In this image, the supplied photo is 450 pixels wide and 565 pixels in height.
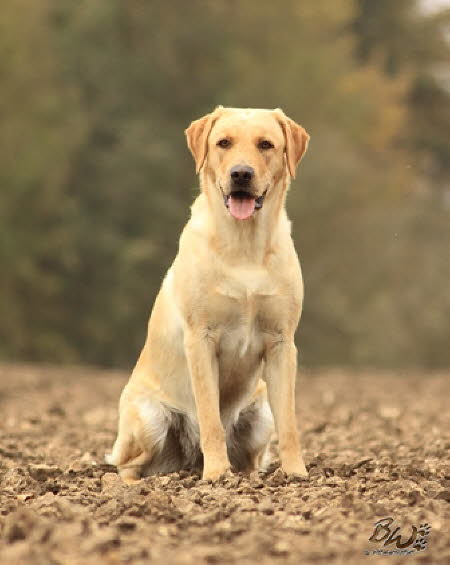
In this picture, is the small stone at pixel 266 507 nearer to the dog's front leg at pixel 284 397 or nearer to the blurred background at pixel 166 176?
the dog's front leg at pixel 284 397

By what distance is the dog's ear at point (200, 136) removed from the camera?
615cm

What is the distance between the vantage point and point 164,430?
20.9 feet

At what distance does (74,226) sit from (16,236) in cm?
201

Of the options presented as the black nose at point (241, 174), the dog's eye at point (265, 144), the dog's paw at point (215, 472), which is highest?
the dog's eye at point (265, 144)

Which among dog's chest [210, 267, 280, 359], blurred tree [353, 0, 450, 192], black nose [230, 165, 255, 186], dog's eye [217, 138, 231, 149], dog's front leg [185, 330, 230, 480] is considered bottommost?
dog's front leg [185, 330, 230, 480]

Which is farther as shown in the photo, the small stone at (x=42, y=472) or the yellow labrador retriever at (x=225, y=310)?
the small stone at (x=42, y=472)

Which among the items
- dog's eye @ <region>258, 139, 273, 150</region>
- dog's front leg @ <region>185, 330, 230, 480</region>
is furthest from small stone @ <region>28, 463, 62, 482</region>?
dog's eye @ <region>258, 139, 273, 150</region>

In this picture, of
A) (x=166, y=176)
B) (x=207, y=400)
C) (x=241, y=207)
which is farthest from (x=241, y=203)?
(x=166, y=176)

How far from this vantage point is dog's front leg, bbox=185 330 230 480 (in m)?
5.98

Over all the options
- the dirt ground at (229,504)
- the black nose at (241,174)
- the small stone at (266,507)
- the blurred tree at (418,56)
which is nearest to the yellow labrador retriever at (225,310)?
the black nose at (241,174)

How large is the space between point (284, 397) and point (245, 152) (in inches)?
51.6

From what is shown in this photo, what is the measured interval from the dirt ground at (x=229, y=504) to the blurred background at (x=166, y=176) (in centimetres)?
1522

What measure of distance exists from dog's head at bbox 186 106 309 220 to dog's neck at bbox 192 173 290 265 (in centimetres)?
5

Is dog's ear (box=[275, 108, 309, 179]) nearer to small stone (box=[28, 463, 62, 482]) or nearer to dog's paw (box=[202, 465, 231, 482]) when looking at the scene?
dog's paw (box=[202, 465, 231, 482])
